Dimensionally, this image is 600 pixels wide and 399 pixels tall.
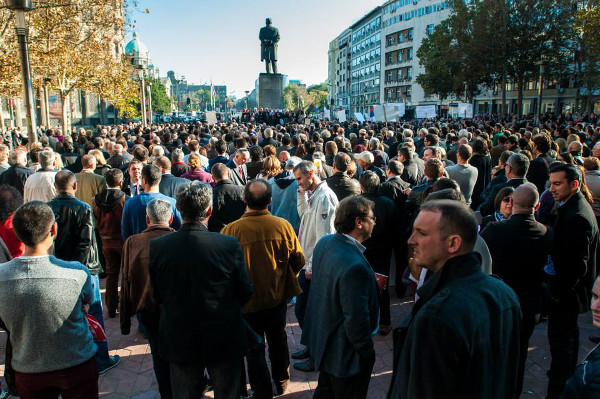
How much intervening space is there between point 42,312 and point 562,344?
403 centimetres

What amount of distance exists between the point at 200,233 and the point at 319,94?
163701mm

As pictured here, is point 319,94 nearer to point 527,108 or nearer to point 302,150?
point 527,108

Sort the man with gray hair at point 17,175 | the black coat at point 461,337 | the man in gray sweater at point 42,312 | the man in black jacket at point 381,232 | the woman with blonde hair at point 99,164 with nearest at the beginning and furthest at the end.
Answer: the black coat at point 461,337, the man in gray sweater at point 42,312, the man in black jacket at point 381,232, the man with gray hair at point 17,175, the woman with blonde hair at point 99,164

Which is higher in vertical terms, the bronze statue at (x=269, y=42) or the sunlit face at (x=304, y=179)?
the bronze statue at (x=269, y=42)

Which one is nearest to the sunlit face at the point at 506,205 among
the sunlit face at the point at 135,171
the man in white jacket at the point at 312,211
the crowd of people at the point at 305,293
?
the crowd of people at the point at 305,293

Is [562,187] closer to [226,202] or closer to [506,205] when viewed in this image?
[506,205]

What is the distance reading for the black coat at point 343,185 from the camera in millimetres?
5512

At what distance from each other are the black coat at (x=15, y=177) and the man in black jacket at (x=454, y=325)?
6.68 meters

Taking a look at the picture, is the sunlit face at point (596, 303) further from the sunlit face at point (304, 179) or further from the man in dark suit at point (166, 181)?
the man in dark suit at point (166, 181)

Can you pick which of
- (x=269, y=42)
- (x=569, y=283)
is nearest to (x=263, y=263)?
(x=569, y=283)

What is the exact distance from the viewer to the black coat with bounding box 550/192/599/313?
12.5ft

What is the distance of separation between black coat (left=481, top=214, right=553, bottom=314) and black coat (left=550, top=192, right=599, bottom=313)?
31cm

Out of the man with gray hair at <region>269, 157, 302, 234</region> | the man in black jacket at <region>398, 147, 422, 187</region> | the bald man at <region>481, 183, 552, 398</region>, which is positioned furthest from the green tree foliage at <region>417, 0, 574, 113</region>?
the bald man at <region>481, 183, 552, 398</region>

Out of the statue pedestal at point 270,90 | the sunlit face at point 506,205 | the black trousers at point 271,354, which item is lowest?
the black trousers at point 271,354
